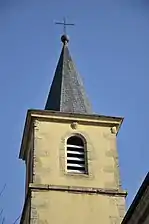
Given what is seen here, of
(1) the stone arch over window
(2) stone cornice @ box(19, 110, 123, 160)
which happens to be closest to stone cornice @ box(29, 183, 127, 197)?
(1) the stone arch over window

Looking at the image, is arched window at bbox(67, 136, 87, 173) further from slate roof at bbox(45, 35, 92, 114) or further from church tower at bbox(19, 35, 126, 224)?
slate roof at bbox(45, 35, 92, 114)

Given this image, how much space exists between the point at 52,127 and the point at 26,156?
2.13 meters

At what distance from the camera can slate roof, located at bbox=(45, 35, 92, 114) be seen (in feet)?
59.4

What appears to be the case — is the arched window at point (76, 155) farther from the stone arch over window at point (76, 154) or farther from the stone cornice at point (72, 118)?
the stone cornice at point (72, 118)

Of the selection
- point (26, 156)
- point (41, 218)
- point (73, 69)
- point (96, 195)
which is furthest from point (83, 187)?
point (73, 69)

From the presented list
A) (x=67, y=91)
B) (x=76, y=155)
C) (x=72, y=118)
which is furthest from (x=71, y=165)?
(x=67, y=91)

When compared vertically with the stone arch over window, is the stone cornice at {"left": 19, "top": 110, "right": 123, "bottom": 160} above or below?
above

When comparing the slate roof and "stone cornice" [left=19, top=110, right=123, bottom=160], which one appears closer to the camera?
"stone cornice" [left=19, top=110, right=123, bottom=160]

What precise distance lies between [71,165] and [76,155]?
406mm

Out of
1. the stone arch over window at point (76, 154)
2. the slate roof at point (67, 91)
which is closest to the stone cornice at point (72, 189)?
the stone arch over window at point (76, 154)

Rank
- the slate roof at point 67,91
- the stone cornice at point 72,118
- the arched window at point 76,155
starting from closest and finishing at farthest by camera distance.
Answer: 1. the arched window at point 76,155
2. the stone cornice at point 72,118
3. the slate roof at point 67,91

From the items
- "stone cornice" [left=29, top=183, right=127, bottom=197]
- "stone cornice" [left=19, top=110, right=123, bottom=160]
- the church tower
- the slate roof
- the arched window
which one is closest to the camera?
the church tower

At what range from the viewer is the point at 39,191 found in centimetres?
1580

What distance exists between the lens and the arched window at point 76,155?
1669cm
